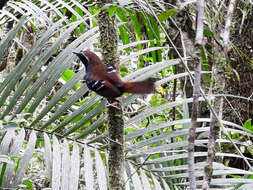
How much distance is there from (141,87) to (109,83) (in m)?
0.15

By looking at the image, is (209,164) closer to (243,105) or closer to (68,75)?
(68,75)

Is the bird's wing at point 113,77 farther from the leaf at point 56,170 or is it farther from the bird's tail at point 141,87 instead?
the leaf at point 56,170

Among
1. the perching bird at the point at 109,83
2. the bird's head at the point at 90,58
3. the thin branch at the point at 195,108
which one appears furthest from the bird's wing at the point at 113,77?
the thin branch at the point at 195,108

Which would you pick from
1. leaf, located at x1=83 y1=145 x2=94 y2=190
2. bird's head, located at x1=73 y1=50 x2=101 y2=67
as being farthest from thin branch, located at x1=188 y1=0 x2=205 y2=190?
leaf, located at x1=83 y1=145 x2=94 y2=190

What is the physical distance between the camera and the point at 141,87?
1.33 m

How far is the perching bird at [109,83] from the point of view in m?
1.32

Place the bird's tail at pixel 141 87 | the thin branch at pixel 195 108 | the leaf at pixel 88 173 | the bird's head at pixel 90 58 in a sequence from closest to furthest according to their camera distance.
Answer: the thin branch at pixel 195 108, the bird's tail at pixel 141 87, the bird's head at pixel 90 58, the leaf at pixel 88 173

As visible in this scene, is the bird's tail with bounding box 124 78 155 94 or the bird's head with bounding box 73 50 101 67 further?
the bird's head with bounding box 73 50 101 67

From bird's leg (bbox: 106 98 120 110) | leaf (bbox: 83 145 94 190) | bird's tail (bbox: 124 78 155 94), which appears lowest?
leaf (bbox: 83 145 94 190)

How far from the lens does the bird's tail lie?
50.3 inches

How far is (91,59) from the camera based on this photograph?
5.21 feet

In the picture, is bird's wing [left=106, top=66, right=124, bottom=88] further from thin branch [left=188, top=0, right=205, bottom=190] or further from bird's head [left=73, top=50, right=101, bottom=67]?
thin branch [left=188, top=0, right=205, bottom=190]

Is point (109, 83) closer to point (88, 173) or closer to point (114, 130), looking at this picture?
point (114, 130)

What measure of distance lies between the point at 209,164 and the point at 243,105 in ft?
10.3
